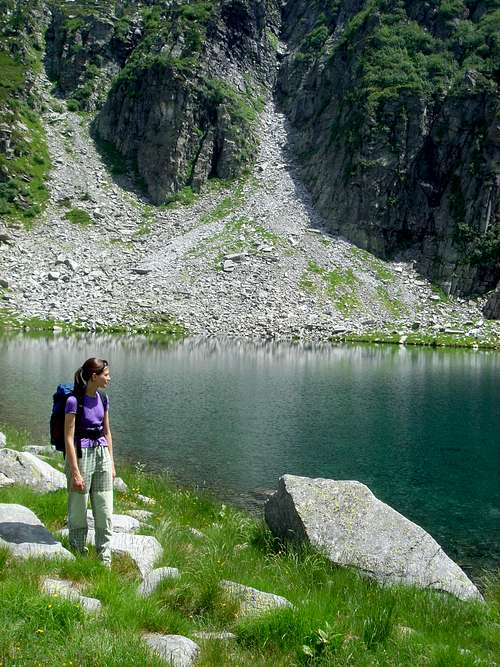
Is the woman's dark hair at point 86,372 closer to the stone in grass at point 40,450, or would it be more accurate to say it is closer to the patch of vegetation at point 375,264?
the stone in grass at point 40,450

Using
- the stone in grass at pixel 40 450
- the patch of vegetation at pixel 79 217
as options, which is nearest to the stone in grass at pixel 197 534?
the stone in grass at pixel 40 450

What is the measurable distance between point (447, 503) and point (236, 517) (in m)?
9.95

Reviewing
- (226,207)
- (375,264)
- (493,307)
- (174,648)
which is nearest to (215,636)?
(174,648)

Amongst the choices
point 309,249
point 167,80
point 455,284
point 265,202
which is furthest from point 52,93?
point 455,284

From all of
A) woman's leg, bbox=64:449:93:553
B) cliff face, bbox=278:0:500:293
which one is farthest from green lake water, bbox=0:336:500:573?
cliff face, bbox=278:0:500:293

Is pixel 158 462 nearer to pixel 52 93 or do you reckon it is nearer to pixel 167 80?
pixel 167 80

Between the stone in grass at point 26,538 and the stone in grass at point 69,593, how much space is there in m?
0.80

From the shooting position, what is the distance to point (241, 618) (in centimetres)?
786

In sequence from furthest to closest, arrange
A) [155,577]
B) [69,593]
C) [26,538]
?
[26,538] < [155,577] < [69,593]

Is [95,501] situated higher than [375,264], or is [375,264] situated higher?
[375,264]

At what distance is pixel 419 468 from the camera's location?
2686 cm

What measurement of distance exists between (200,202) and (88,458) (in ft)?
407

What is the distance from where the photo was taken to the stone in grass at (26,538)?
8.81 m

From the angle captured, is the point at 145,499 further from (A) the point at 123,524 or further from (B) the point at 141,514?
(A) the point at 123,524
